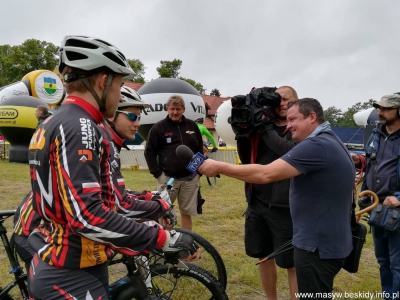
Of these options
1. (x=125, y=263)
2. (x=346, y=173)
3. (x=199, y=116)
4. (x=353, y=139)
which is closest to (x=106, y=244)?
(x=125, y=263)

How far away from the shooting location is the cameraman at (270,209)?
3.08 meters

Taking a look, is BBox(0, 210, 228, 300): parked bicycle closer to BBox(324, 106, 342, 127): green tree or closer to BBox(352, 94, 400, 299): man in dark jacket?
BBox(352, 94, 400, 299): man in dark jacket

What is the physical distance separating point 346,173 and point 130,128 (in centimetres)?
193

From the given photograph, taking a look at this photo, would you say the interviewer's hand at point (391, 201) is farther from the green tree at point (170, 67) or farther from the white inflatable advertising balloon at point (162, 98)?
the green tree at point (170, 67)

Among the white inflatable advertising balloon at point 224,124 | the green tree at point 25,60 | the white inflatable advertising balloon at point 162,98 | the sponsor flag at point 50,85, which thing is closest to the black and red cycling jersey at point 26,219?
the white inflatable advertising balloon at point 162,98

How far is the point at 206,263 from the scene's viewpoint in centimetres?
314

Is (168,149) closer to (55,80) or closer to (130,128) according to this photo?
(130,128)

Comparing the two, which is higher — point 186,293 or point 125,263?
point 125,263

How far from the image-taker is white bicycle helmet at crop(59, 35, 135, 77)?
158 cm

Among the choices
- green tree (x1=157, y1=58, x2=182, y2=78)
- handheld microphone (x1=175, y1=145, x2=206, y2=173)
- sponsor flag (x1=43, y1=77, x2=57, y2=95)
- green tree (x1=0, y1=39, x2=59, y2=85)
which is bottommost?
handheld microphone (x1=175, y1=145, x2=206, y2=173)

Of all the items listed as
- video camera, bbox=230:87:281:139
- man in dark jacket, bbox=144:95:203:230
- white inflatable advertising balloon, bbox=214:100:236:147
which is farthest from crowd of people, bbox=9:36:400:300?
white inflatable advertising balloon, bbox=214:100:236:147

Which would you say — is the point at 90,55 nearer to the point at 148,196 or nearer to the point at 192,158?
the point at 192,158

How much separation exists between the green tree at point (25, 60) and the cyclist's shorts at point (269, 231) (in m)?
42.4

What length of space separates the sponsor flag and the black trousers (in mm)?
15936
